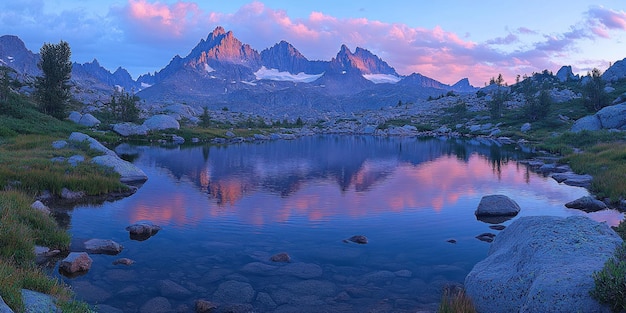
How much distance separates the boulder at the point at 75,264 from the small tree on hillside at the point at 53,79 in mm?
66579

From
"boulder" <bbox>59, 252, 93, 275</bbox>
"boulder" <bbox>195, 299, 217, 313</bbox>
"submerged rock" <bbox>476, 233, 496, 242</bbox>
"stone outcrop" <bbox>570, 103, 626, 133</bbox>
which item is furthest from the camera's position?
"stone outcrop" <bbox>570, 103, 626, 133</bbox>

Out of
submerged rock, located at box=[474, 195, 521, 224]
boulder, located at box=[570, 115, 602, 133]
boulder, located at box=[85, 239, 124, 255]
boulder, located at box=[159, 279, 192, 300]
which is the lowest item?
boulder, located at box=[159, 279, 192, 300]

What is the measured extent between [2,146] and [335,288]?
39539 mm

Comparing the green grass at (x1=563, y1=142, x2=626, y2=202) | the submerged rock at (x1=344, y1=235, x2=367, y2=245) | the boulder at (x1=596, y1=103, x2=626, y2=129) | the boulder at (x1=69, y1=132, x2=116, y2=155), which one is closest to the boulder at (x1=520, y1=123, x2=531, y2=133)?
the boulder at (x1=596, y1=103, x2=626, y2=129)

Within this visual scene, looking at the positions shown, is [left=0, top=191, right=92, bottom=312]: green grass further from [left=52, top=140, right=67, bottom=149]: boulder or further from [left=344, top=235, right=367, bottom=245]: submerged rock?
[left=52, top=140, right=67, bottom=149]: boulder

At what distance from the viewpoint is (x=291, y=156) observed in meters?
65.2

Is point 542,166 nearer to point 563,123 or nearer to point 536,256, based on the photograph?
point 536,256

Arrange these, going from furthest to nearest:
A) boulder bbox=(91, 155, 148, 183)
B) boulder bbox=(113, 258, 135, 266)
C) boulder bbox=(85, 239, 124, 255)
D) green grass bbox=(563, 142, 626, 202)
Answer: boulder bbox=(91, 155, 148, 183)
green grass bbox=(563, 142, 626, 202)
boulder bbox=(85, 239, 124, 255)
boulder bbox=(113, 258, 135, 266)

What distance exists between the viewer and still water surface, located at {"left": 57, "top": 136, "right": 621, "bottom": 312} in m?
14.2

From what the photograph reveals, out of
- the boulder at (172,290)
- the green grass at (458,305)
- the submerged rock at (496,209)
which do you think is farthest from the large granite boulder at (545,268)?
the submerged rock at (496,209)

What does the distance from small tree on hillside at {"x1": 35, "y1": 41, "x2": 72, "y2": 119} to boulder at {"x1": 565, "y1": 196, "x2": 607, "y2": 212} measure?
75.9 metres

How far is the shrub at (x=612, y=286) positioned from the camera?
8.43 m

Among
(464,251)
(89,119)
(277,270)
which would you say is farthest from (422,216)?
(89,119)

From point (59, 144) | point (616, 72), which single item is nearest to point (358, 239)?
point (59, 144)
